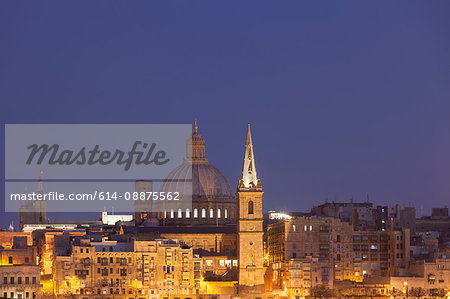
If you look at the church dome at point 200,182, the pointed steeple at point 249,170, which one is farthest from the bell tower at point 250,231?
the church dome at point 200,182

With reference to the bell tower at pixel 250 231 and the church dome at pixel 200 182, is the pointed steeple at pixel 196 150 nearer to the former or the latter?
the church dome at pixel 200 182

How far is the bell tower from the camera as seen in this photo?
7925cm

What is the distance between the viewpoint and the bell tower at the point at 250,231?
7925 cm

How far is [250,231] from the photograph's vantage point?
80562mm

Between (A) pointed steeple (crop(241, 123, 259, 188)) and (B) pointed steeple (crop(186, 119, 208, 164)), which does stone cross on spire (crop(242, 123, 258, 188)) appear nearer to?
(A) pointed steeple (crop(241, 123, 259, 188))

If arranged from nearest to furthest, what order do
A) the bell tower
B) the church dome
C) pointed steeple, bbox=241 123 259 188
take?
the bell tower, pointed steeple, bbox=241 123 259 188, the church dome

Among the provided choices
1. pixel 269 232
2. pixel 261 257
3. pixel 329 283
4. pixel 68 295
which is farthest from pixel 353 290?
pixel 68 295

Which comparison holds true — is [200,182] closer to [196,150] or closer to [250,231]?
[196,150]

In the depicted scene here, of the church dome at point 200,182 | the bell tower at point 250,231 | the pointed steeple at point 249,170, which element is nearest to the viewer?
the bell tower at point 250,231

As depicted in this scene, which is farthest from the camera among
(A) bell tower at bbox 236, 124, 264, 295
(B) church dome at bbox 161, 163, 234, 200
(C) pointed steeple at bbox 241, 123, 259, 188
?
(B) church dome at bbox 161, 163, 234, 200

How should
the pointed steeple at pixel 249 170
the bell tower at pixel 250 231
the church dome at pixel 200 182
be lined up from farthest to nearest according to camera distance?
the church dome at pixel 200 182, the pointed steeple at pixel 249 170, the bell tower at pixel 250 231

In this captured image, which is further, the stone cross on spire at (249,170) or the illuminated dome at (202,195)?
the illuminated dome at (202,195)

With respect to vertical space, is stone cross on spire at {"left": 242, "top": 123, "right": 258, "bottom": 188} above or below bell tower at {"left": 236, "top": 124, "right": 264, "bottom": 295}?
above

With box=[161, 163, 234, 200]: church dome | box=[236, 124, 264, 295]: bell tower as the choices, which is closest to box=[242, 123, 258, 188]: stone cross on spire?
box=[236, 124, 264, 295]: bell tower
